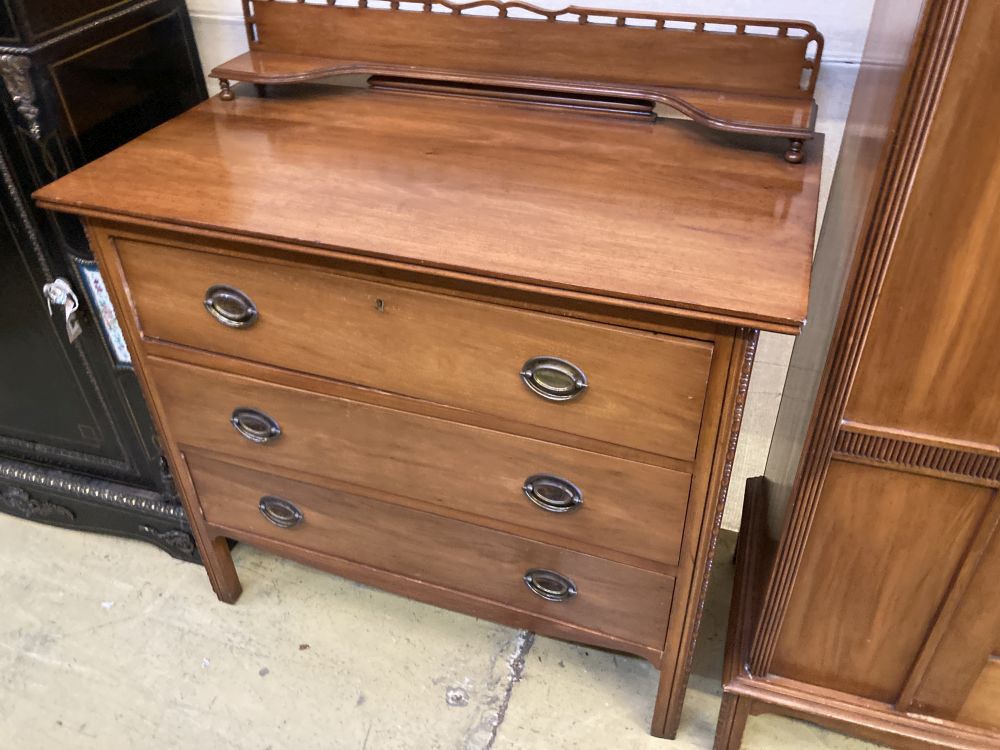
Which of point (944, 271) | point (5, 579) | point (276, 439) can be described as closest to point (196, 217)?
point (276, 439)

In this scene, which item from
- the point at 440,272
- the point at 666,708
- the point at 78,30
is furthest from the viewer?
the point at 666,708

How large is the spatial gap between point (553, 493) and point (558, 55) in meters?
0.72

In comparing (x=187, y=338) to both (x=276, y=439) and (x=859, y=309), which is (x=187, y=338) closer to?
(x=276, y=439)

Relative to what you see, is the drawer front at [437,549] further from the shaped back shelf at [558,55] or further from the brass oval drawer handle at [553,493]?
the shaped back shelf at [558,55]

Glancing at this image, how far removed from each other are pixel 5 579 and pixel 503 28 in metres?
1.56

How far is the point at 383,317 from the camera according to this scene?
109cm

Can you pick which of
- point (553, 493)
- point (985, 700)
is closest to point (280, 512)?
point (553, 493)

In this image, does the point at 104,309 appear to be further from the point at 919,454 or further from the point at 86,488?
the point at 919,454

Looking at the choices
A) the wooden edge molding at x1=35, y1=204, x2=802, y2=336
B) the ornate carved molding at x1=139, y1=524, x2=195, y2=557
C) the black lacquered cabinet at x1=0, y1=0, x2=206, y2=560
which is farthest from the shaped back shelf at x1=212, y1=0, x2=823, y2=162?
the ornate carved molding at x1=139, y1=524, x2=195, y2=557

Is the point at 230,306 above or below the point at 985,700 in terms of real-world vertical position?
above

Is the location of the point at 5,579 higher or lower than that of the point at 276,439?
lower

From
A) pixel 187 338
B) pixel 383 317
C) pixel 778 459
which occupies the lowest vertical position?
pixel 778 459

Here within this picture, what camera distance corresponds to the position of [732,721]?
136 cm

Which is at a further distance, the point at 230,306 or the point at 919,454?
the point at 230,306
